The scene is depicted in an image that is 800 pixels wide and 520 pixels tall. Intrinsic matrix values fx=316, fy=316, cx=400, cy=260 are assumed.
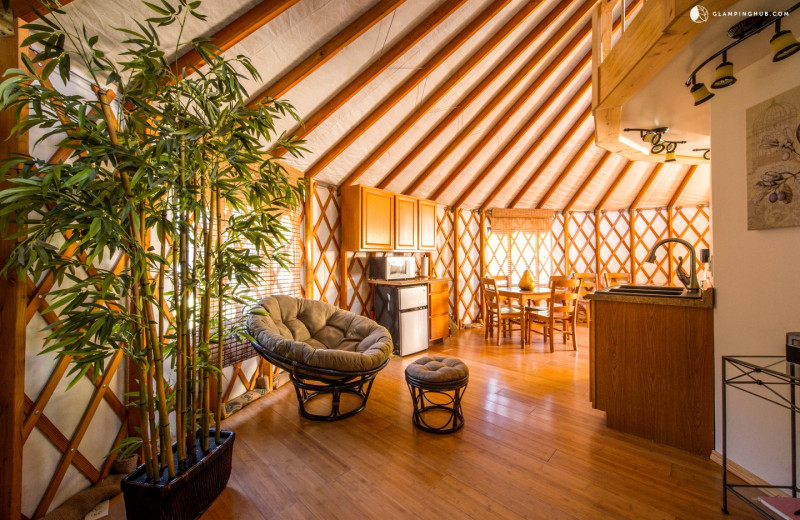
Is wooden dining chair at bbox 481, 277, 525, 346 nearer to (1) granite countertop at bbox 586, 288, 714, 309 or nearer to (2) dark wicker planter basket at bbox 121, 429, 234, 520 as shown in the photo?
(1) granite countertop at bbox 586, 288, 714, 309

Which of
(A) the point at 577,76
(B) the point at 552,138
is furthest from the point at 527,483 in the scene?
(B) the point at 552,138

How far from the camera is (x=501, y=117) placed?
3777mm

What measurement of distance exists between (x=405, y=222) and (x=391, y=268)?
0.63 m

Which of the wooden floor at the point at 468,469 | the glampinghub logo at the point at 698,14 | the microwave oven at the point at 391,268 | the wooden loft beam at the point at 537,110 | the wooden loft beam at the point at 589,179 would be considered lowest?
the wooden floor at the point at 468,469

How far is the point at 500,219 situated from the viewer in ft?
18.2

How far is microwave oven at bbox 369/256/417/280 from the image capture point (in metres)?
3.95

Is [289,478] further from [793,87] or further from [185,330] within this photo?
[793,87]

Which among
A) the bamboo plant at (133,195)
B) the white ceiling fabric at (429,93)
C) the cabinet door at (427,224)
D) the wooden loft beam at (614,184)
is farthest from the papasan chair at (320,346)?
the wooden loft beam at (614,184)

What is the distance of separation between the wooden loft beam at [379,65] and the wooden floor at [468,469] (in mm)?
2030

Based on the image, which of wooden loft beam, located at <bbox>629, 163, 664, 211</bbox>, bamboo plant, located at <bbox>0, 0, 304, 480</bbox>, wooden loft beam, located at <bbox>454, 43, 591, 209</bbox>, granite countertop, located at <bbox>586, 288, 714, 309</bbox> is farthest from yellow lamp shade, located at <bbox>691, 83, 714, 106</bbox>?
wooden loft beam, located at <bbox>629, 163, 664, 211</bbox>

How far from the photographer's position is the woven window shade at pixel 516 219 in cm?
552

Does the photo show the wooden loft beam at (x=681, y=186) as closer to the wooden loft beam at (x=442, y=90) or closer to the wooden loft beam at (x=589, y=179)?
the wooden loft beam at (x=589, y=179)

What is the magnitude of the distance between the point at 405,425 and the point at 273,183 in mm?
1736

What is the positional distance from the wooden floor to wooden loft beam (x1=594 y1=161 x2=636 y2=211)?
393 cm
